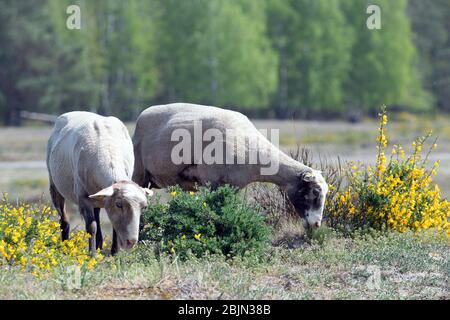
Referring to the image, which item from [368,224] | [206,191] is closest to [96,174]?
[206,191]

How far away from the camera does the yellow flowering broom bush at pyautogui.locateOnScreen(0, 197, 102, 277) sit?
9547 mm

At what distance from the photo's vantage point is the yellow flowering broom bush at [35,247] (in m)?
9.55

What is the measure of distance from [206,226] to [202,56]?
4056 centimetres

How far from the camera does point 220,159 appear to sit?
1178 cm

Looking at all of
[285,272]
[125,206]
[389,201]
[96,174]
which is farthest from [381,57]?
[125,206]

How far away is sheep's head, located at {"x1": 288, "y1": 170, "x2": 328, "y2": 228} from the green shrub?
89 centimetres

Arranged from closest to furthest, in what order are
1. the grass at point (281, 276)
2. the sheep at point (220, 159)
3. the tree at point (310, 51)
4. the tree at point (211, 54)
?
the grass at point (281, 276) < the sheep at point (220, 159) < the tree at point (211, 54) < the tree at point (310, 51)

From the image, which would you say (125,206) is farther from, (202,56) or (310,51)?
(310,51)

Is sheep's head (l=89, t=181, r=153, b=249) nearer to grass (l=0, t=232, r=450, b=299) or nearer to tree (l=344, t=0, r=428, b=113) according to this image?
grass (l=0, t=232, r=450, b=299)

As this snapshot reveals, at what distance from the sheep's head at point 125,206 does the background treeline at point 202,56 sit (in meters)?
36.5

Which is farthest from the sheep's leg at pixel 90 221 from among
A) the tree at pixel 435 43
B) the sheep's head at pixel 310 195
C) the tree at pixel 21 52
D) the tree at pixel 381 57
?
the tree at pixel 435 43

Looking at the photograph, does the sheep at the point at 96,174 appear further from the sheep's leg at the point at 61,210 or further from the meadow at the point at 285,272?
the meadow at the point at 285,272

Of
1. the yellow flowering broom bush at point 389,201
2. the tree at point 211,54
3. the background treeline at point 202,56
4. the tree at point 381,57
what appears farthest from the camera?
the tree at point 381,57
